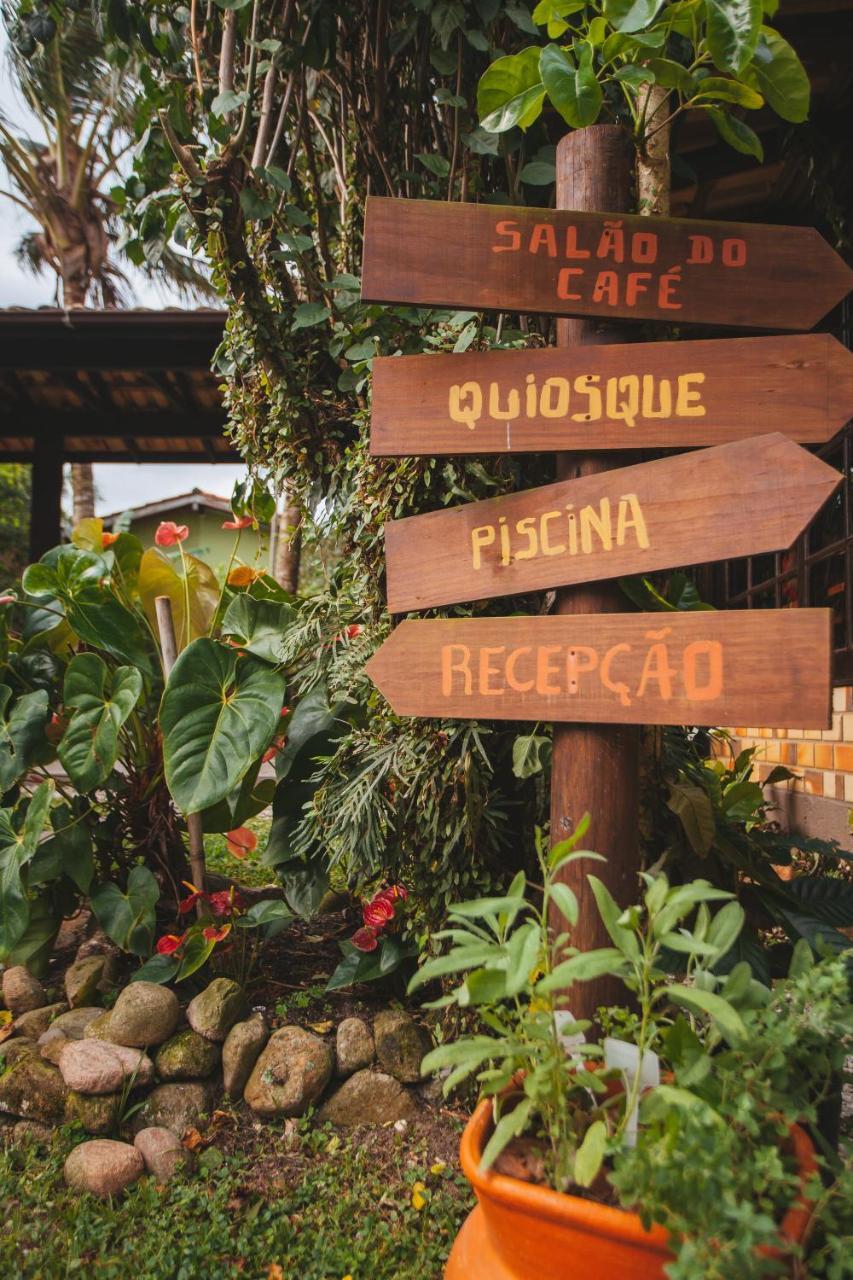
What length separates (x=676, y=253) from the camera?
4.93ft

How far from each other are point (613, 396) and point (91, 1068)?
1833 millimetres

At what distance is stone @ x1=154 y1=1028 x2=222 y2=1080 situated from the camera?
2.02 meters

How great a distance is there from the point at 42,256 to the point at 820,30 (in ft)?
37.7

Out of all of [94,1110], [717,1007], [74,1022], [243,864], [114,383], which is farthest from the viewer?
[114,383]

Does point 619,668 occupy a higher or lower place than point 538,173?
lower

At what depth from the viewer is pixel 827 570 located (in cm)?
372

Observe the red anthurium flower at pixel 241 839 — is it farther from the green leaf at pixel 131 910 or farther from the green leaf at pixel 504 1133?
the green leaf at pixel 504 1133

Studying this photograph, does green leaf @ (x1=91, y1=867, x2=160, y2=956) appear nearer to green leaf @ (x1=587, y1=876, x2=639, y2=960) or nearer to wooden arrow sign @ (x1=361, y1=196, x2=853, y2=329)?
green leaf @ (x1=587, y1=876, x2=639, y2=960)

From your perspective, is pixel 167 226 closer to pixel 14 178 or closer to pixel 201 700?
pixel 201 700

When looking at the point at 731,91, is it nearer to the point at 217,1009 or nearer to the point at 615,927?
the point at 615,927

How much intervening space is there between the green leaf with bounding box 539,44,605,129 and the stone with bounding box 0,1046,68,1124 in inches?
90.1

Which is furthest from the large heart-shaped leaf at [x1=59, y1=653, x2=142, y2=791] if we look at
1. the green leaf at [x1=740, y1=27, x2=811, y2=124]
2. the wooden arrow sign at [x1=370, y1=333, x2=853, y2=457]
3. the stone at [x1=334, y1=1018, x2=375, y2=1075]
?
the green leaf at [x1=740, y1=27, x2=811, y2=124]

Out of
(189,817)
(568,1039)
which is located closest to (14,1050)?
(189,817)

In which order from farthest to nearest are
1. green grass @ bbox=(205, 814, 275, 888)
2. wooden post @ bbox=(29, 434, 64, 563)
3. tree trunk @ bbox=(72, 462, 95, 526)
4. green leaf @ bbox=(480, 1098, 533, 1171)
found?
tree trunk @ bbox=(72, 462, 95, 526)
wooden post @ bbox=(29, 434, 64, 563)
green grass @ bbox=(205, 814, 275, 888)
green leaf @ bbox=(480, 1098, 533, 1171)
